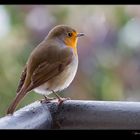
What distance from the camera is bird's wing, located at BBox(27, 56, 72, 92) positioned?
1.98 meters

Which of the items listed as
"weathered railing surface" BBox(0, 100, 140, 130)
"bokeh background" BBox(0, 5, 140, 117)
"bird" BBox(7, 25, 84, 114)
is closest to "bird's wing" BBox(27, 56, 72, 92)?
"bird" BBox(7, 25, 84, 114)

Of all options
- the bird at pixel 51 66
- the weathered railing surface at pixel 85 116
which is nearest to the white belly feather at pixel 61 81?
the bird at pixel 51 66

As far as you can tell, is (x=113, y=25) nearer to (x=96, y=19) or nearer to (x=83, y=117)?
(x=96, y=19)

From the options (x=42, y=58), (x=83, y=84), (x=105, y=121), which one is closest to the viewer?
(x=105, y=121)

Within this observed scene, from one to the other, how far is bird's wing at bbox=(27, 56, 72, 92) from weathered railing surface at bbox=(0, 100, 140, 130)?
1.44 feet

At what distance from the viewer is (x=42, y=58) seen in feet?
6.86

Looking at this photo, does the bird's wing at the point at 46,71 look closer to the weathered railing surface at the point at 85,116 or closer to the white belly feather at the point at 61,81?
the white belly feather at the point at 61,81

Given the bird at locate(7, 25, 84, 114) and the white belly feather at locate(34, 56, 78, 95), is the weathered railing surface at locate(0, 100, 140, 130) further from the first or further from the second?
the white belly feather at locate(34, 56, 78, 95)

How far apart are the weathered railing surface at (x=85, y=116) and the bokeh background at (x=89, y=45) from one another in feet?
4.98

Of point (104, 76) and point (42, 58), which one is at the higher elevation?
point (42, 58)

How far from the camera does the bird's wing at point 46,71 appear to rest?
6.49 feet
